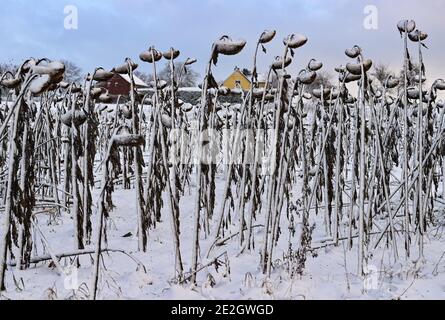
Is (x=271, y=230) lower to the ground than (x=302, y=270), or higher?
higher

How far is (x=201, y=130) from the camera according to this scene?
8.63 feet

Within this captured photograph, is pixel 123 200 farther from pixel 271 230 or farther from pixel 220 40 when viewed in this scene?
pixel 220 40

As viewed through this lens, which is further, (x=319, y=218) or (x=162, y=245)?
(x=319, y=218)

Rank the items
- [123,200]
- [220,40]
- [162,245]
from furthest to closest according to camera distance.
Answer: [123,200] → [162,245] → [220,40]

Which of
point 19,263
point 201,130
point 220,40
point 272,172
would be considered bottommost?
point 19,263

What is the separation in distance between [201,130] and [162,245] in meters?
1.28

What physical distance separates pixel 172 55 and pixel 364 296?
1751mm

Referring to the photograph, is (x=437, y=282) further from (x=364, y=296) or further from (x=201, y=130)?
(x=201, y=130)

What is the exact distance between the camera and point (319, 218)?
4.91m
